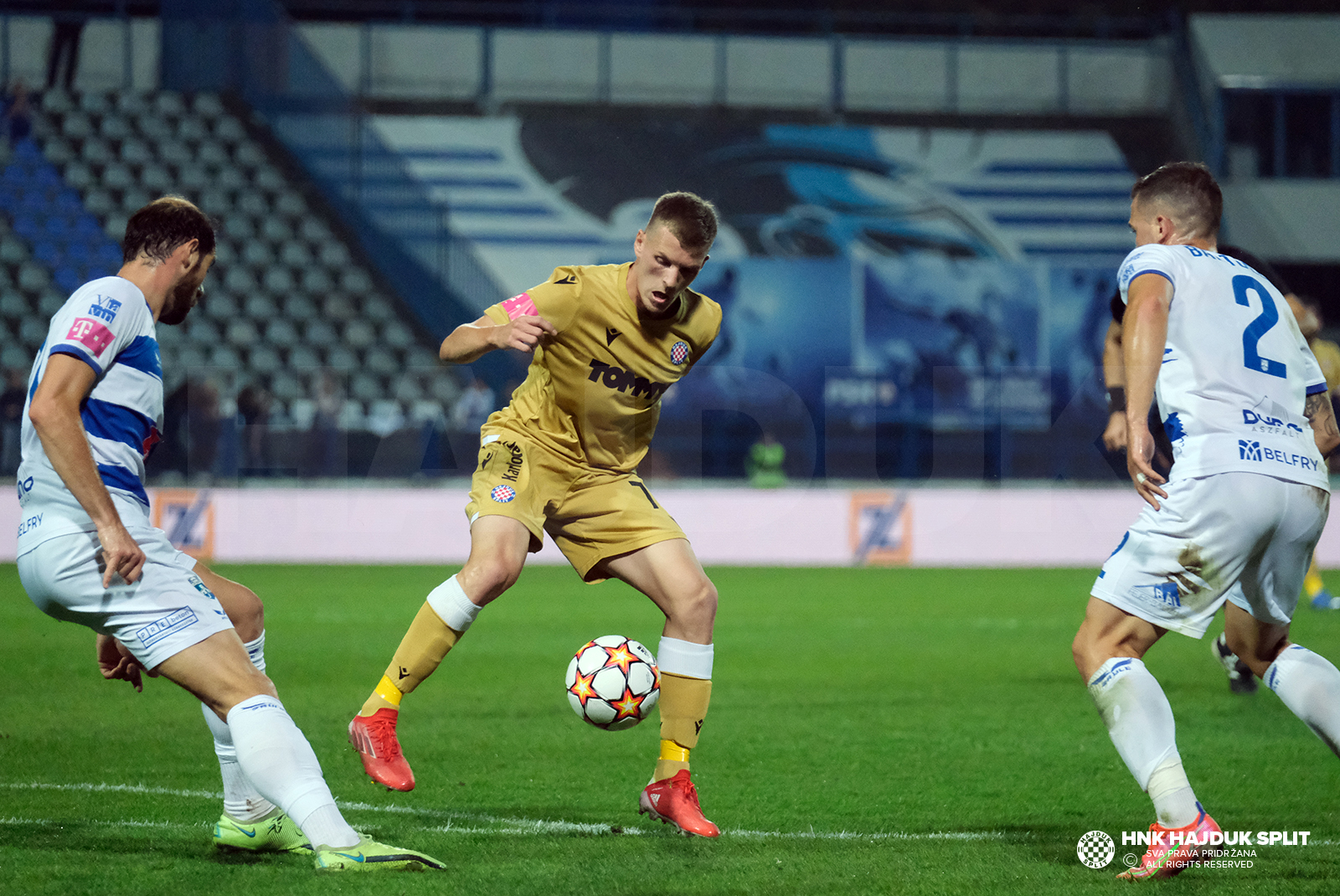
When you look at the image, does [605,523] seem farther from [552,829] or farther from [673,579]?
[552,829]

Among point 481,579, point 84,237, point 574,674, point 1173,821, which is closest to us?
point 1173,821

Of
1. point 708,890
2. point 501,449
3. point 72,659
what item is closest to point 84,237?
point 72,659

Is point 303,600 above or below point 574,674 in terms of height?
below

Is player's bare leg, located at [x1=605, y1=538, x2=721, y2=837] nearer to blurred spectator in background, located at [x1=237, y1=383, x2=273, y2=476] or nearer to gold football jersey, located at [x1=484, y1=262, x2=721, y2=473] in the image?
gold football jersey, located at [x1=484, y1=262, x2=721, y2=473]

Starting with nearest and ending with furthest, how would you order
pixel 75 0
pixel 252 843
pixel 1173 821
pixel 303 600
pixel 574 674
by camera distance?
pixel 1173 821 < pixel 252 843 < pixel 574 674 < pixel 303 600 < pixel 75 0

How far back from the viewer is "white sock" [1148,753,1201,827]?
152 inches

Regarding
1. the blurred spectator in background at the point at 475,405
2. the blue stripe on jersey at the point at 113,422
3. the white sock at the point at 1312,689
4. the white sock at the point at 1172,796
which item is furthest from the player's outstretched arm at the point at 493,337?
the blurred spectator in background at the point at 475,405

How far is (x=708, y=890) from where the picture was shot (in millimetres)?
3889

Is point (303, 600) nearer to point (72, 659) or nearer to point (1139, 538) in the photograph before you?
point (72, 659)

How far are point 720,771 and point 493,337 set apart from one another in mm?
2217

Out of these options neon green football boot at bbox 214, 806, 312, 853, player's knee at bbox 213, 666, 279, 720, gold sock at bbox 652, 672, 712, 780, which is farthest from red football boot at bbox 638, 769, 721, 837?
player's knee at bbox 213, 666, 279, 720

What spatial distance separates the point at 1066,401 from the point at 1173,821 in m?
20.0

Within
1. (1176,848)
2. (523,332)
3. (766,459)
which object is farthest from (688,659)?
(766,459)

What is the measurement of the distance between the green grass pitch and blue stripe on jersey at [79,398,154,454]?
1.25m
